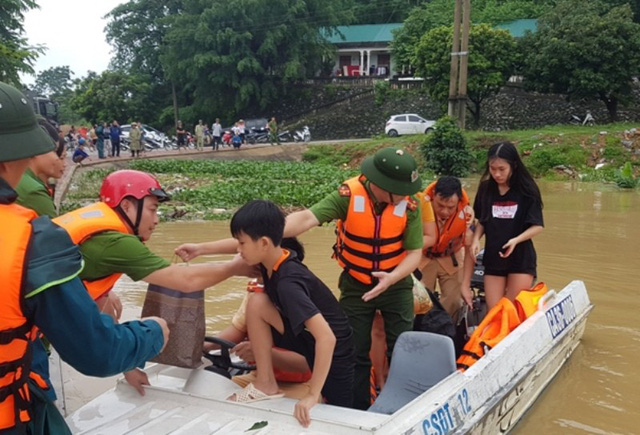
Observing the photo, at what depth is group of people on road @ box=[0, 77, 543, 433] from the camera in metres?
1.64

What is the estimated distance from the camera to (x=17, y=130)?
170 cm

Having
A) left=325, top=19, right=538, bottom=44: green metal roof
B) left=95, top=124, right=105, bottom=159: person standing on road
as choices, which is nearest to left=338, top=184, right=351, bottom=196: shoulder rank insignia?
left=95, top=124, right=105, bottom=159: person standing on road

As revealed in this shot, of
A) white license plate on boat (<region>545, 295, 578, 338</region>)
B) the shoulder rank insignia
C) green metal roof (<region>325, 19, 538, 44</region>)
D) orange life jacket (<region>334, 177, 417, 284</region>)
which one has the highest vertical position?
green metal roof (<region>325, 19, 538, 44</region>)

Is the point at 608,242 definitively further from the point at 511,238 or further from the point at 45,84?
the point at 45,84

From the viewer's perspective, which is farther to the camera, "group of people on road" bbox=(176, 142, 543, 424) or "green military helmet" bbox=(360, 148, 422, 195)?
"green military helmet" bbox=(360, 148, 422, 195)

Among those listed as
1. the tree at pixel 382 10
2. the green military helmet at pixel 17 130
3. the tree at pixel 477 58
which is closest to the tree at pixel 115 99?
the tree at pixel 382 10

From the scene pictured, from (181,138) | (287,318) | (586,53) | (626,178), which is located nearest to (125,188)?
(287,318)

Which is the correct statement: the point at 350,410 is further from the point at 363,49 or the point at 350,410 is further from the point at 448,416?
the point at 363,49

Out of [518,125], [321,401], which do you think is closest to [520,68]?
[518,125]

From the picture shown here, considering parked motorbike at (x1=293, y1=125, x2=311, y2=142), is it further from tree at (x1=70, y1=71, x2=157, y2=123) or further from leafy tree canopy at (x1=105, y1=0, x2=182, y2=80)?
leafy tree canopy at (x1=105, y1=0, x2=182, y2=80)

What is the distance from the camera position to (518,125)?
29.5 metres

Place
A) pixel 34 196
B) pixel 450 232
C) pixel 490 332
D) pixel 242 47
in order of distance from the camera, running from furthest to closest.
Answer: pixel 242 47, pixel 450 232, pixel 490 332, pixel 34 196

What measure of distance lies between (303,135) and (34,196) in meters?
28.6

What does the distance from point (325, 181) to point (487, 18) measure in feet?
80.8
